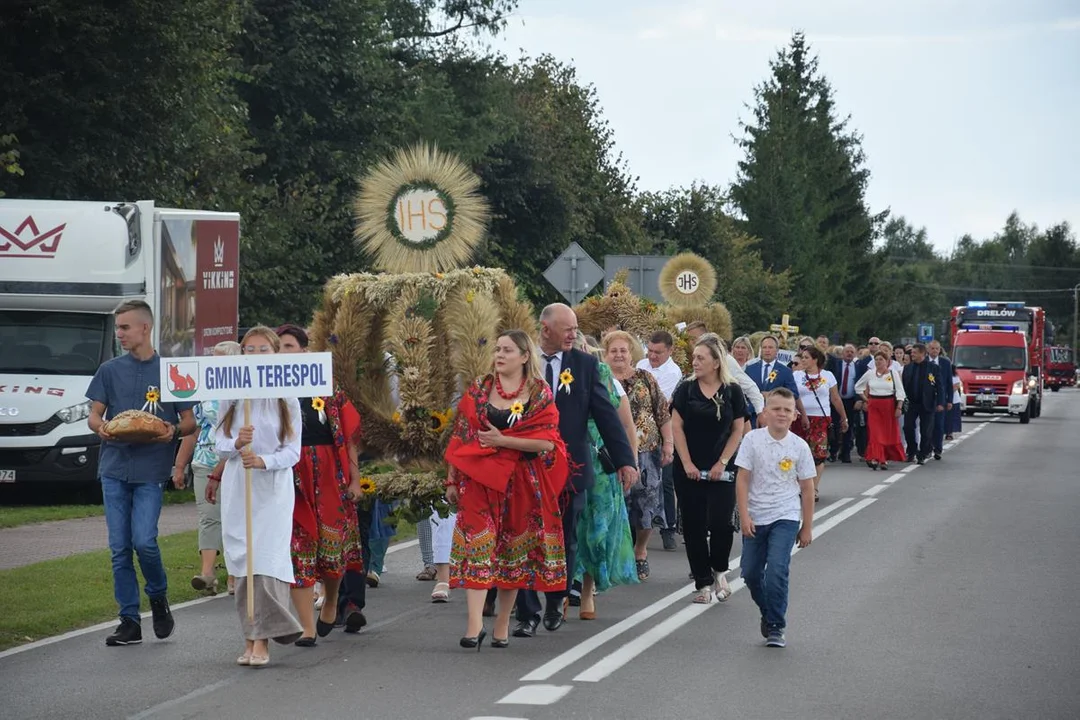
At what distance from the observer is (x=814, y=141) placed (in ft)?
259

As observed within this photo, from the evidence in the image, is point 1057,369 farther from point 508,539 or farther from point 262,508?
point 262,508

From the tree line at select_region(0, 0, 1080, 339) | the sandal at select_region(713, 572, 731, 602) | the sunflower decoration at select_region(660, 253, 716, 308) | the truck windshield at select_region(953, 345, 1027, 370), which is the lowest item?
the sandal at select_region(713, 572, 731, 602)

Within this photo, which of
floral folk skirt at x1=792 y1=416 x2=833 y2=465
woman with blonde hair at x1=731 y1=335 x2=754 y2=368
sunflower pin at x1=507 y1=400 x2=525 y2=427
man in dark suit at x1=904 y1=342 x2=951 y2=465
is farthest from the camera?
man in dark suit at x1=904 y1=342 x2=951 y2=465

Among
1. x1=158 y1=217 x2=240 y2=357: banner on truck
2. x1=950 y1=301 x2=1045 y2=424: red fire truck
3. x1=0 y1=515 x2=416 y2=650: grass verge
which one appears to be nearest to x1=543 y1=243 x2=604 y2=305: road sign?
x1=158 y1=217 x2=240 y2=357: banner on truck

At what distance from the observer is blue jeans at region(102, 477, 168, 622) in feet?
31.5

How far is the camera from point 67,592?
38.3 ft

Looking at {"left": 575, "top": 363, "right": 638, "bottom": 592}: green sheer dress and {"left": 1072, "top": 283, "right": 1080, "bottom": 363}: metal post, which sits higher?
{"left": 1072, "top": 283, "right": 1080, "bottom": 363}: metal post

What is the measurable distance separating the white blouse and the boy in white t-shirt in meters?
16.3

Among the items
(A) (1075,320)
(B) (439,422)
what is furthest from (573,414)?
(A) (1075,320)

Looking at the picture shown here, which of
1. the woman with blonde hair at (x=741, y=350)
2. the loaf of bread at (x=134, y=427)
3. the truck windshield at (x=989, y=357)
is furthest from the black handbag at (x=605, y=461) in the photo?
the truck windshield at (x=989, y=357)

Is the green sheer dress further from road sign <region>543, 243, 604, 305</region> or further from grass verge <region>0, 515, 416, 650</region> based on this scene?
road sign <region>543, 243, 604, 305</region>

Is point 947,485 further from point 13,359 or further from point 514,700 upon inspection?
point 514,700

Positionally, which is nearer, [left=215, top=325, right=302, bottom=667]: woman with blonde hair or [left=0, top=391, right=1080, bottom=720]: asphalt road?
[left=0, top=391, right=1080, bottom=720]: asphalt road

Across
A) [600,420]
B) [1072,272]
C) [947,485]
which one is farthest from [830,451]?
[1072,272]
